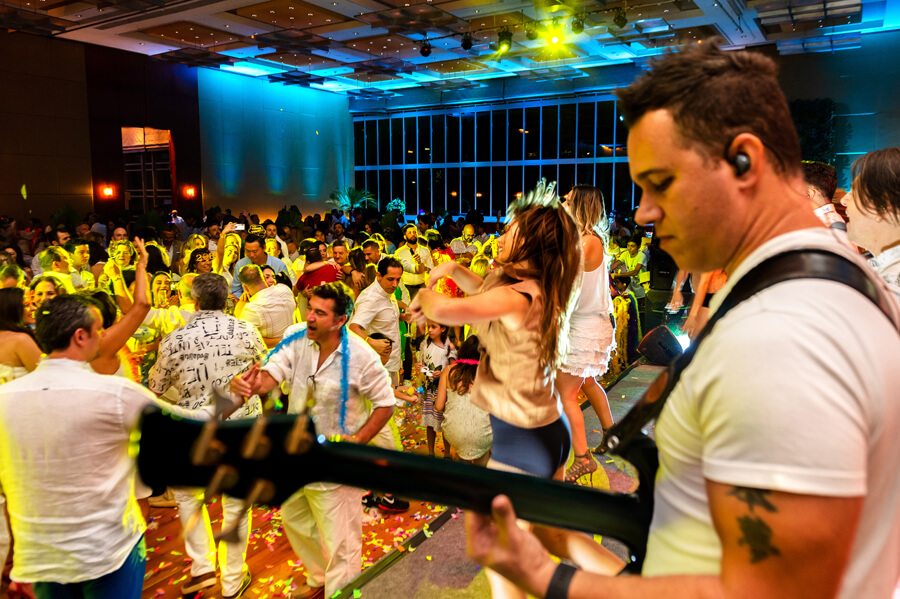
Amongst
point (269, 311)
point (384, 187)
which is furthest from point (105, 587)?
point (384, 187)

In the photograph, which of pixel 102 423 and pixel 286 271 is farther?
pixel 286 271

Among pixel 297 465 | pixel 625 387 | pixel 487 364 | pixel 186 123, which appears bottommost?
pixel 625 387

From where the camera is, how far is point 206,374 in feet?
11.5

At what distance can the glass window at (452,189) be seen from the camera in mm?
23359

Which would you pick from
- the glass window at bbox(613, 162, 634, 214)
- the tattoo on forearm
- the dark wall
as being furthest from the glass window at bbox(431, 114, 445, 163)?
the tattoo on forearm

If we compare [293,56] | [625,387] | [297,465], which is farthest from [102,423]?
[293,56]

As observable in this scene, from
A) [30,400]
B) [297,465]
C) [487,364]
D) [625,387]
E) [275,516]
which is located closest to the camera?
[297,465]

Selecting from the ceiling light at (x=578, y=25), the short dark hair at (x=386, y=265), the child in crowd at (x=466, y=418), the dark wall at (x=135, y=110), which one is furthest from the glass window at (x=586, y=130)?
the child in crowd at (x=466, y=418)

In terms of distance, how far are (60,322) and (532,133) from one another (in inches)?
802

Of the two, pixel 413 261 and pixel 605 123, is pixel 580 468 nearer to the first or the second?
pixel 413 261

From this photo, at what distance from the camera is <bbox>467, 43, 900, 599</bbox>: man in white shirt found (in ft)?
1.99

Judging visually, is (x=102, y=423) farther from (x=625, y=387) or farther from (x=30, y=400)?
(x=625, y=387)

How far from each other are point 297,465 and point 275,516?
3.78 m

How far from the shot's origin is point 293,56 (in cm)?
1627
